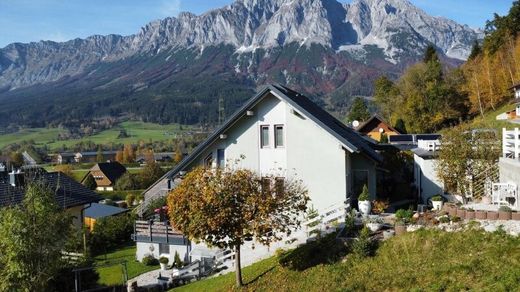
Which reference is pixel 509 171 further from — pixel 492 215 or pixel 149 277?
pixel 149 277

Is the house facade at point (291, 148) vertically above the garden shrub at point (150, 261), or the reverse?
the house facade at point (291, 148)

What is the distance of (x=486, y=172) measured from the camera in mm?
23078

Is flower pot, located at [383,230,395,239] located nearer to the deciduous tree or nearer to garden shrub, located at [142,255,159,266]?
the deciduous tree

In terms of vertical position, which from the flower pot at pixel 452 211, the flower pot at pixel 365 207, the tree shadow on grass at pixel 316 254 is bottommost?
the tree shadow on grass at pixel 316 254

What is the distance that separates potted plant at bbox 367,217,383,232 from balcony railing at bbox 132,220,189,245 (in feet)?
39.7

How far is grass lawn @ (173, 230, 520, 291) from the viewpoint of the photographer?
43.6 feet

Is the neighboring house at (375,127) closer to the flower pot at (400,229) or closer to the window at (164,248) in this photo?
the window at (164,248)

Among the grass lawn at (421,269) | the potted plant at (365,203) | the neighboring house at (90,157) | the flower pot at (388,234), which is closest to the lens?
the grass lawn at (421,269)

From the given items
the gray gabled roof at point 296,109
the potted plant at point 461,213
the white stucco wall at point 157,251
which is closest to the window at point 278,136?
the gray gabled roof at point 296,109

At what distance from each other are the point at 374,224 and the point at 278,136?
28.3 feet

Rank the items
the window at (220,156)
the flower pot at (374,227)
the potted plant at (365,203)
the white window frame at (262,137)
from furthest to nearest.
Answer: the window at (220,156), the white window frame at (262,137), the potted plant at (365,203), the flower pot at (374,227)

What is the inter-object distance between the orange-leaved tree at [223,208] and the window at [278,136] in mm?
8190

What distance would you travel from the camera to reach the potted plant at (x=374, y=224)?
1925 cm

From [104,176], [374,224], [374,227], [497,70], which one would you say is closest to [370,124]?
[497,70]
